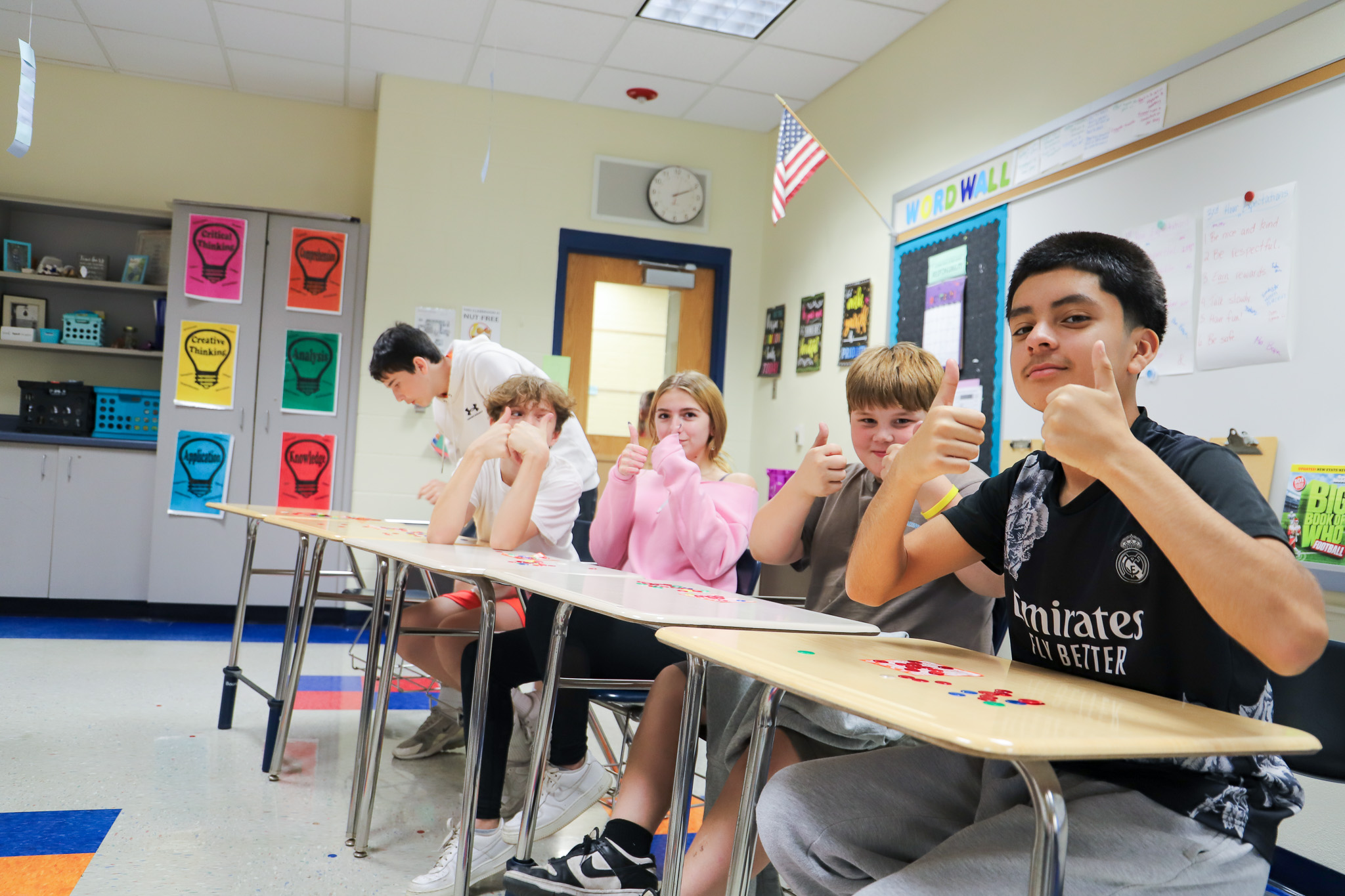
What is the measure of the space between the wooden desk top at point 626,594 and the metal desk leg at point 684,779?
0.07 metres

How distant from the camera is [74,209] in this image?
4.81 meters

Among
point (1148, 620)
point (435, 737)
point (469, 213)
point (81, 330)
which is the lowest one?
point (435, 737)

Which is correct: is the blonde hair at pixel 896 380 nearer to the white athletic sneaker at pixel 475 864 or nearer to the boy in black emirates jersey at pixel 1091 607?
the boy in black emirates jersey at pixel 1091 607

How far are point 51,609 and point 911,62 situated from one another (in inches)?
187

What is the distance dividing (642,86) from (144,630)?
3.53 metres

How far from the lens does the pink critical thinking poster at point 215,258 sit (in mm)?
4676

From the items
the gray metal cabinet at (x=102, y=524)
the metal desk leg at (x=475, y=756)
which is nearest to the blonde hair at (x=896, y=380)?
the metal desk leg at (x=475, y=756)

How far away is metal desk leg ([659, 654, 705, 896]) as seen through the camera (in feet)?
3.82

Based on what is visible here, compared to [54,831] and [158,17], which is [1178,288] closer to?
[54,831]

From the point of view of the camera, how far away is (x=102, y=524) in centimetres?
465

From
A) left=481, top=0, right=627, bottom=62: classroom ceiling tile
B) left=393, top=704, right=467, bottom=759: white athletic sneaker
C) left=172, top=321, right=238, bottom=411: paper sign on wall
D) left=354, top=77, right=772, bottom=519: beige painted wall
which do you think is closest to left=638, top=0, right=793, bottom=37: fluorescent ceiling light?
left=481, top=0, right=627, bottom=62: classroom ceiling tile

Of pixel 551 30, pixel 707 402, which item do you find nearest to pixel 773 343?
pixel 551 30

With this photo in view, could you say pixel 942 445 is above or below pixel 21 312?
below

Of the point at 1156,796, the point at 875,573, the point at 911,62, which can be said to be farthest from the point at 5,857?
the point at 911,62
